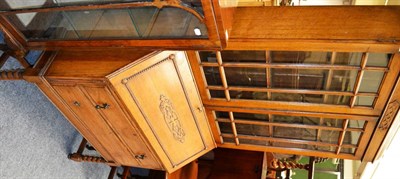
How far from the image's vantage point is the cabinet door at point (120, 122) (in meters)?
A: 1.31

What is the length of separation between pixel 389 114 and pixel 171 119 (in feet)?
3.16

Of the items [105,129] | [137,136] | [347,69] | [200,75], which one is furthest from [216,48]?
[105,129]

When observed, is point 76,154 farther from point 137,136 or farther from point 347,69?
point 347,69

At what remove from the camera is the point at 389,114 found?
1.38m

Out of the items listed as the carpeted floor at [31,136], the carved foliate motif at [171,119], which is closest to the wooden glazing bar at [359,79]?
the carved foliate motif at [171,119]

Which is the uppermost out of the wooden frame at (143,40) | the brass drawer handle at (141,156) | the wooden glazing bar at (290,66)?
the wooden glazing bar at (290,66)

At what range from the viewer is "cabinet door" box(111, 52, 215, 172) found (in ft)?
4.13

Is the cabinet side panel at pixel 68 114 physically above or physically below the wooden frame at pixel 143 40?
below

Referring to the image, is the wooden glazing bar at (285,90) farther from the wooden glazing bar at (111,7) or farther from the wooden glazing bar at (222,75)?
the wooden glazing bar at (111,7)

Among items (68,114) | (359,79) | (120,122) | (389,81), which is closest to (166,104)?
(120,122)

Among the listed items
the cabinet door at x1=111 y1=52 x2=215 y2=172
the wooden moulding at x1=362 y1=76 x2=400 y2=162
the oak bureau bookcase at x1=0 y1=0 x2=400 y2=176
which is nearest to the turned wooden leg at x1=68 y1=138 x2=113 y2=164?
the oak bureau bookcase at x1=0 y1=0 x2=400 y2=176

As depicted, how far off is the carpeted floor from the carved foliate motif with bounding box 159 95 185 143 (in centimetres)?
83

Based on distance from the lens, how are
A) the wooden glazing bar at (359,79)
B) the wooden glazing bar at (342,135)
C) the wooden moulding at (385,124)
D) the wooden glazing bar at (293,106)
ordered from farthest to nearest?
the wooden glazing bar at (342,135) < the wooden glazing bar at (293,106) < the wooden moulding at (385,124) < the wooden glazing bar at (359,79)

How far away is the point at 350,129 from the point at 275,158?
99 centimetres
